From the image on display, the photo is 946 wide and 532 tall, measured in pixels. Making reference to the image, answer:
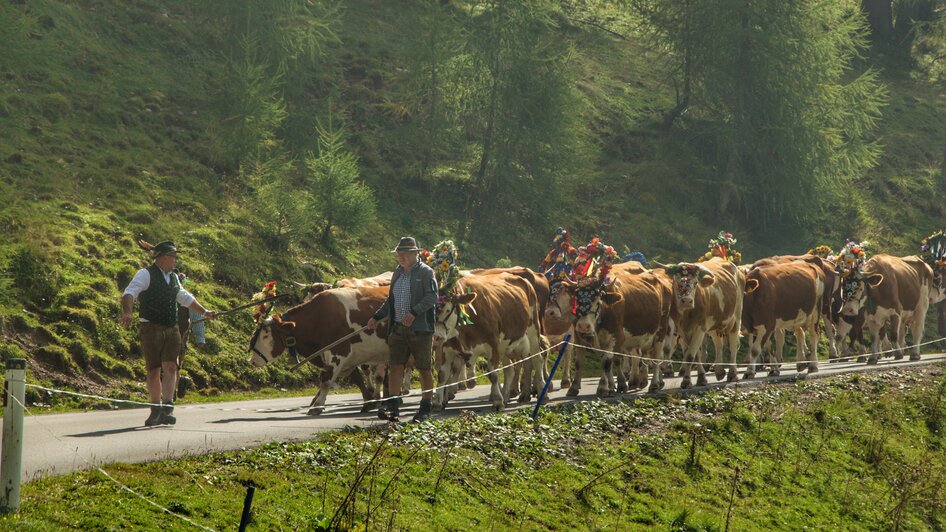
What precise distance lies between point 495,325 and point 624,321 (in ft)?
11.7

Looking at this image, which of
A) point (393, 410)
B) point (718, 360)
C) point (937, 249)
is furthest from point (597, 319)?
point (937, 249)

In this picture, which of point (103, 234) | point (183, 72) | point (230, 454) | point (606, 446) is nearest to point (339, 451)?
point (230, 454)

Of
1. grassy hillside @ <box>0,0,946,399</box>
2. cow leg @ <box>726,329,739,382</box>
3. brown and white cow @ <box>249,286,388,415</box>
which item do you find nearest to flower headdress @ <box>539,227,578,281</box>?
brown and white cow @ <box>249,286,388,415</box>

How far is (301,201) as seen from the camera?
30375mm

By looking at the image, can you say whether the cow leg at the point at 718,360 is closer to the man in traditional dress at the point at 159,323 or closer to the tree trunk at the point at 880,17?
the man in traditional dress at the point at 159,323

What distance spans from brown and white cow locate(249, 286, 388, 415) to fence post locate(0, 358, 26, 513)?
8674 millimetres

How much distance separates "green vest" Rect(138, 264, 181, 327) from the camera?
1429cm

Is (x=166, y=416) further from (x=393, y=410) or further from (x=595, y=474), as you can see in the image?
(x=595, y=474)

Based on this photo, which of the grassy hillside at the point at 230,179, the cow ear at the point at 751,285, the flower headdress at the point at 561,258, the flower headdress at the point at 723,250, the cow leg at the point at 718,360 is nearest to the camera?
the flower headdress at the point at 561,258

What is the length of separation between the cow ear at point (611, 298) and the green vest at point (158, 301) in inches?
327

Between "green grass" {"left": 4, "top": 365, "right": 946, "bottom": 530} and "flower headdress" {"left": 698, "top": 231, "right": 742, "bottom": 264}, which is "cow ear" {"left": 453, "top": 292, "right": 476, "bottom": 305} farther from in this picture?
"flower headdress" {"left": 698, "top": 231, "right": 742, "bottom": 264}

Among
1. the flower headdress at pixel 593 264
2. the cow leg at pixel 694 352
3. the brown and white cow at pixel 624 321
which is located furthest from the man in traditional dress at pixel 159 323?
the cow leg at pixel 694 352

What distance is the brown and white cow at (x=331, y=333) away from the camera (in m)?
18.0

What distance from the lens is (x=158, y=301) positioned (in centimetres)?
1430
